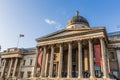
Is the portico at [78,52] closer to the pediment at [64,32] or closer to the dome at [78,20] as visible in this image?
the pediment at [64,32]

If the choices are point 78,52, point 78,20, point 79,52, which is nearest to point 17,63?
point 78,52

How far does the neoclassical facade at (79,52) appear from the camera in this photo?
23125mm

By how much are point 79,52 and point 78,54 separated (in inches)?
41.6

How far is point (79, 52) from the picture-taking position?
82.7 ft

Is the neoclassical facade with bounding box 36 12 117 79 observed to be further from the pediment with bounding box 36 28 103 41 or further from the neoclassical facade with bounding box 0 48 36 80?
the neoclassical facade with bounding box 0 48 36 80

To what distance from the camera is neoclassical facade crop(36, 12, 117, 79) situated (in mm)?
23125

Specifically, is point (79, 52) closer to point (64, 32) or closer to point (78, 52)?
point (78, 52)

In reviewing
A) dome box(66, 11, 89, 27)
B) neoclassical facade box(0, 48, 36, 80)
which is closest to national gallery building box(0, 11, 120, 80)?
dome box(66, 11, 89, 27)

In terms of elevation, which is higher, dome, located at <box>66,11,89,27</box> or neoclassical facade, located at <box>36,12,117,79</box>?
dome, located at <box>66,11,89,27</box>

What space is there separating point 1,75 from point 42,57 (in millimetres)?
18652

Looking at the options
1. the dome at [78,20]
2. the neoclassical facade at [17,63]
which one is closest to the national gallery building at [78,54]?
the dome at [78,20]

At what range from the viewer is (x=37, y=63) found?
95.2 ft

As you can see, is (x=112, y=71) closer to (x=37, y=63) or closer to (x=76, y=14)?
(x=37, y=63)

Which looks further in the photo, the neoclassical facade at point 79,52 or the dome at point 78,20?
the dome at point 78,20
